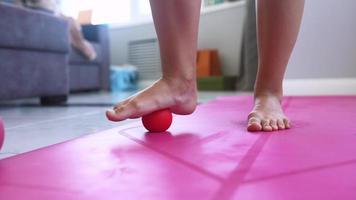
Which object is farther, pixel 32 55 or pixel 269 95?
pixel 32 55

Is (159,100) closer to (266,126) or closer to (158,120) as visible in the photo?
(158,120)

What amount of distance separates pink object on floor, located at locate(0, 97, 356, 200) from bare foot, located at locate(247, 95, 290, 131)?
4cm

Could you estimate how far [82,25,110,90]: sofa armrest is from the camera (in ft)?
13.9

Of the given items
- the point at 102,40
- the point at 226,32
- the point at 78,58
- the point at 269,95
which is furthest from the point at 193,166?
the point at 102,40

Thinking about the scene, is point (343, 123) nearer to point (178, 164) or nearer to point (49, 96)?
point (178, 164)

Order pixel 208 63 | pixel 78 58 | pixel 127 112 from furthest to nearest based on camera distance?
pixel 208 63
pixel 78 58
pixel 127 112

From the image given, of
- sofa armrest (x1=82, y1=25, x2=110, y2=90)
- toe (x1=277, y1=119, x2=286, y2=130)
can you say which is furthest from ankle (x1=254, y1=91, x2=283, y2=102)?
sofa armrest (x1=82, y1=25, x2=110, y2=90)

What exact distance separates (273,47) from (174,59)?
0.29m

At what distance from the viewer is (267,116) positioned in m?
1.03

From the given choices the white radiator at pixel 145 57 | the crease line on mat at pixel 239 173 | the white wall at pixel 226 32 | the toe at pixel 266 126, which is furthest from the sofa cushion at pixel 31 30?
the white radiator at pixel 145 57

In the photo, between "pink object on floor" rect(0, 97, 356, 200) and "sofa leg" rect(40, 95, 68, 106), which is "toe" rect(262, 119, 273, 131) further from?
"sofa leg" rect(40, 95, 68, 106)

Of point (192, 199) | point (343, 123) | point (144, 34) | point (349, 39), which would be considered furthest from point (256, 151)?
point (144, 34)

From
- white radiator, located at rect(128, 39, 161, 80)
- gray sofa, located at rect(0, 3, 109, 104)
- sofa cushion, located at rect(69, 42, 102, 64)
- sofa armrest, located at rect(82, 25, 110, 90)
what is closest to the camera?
gray sofa, located at rect(0, 3, 109, 104)

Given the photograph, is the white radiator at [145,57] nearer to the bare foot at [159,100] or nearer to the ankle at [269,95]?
the ankle at [269,95]
